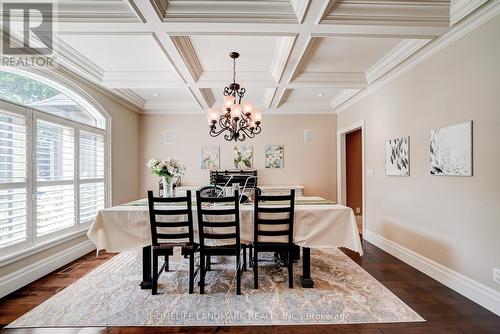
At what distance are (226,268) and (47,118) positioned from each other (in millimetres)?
2946

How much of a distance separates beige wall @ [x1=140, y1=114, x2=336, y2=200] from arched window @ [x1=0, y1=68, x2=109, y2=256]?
4.75 ft

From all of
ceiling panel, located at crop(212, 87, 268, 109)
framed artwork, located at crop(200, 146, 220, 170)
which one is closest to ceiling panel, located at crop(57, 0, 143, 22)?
ceiling panel, located at crop(212, 87, 268, 109)

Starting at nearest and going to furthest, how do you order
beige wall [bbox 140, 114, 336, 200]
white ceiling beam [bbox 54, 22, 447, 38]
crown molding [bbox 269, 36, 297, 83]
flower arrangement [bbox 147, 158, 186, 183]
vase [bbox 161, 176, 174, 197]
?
white ceiling beam [bbox 54, 22, 447, 38]
crown molding [bbox 269, 36, 297, 83]
flower arrangement [bbox 147, 158, 186, 183]
vase [bbox 161, 176, 174, 197]
beige wall [bbox 140, 114, 336, 200]

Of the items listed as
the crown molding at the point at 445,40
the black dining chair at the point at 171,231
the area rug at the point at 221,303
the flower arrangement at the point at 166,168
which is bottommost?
the area rug at the point at 221,303

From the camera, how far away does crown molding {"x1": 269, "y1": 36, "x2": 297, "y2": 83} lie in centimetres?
265

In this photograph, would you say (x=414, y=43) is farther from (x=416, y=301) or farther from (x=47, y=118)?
(x=47, y=118)

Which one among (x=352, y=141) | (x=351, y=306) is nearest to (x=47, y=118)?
(x=351, y=306)

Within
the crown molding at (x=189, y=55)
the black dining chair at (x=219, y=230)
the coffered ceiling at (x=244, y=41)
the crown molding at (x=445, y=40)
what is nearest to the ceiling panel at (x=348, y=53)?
the coffered ceiling at (x=244, y=41)

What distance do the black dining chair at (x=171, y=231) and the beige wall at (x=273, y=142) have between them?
9.88 feet

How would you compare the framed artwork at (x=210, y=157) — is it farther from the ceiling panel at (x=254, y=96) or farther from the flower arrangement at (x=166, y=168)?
the flower arrangement at (x=166, y=168)

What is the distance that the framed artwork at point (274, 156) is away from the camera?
5.45 metres

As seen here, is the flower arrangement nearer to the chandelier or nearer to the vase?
the vase

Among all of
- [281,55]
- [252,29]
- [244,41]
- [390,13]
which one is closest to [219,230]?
[252,29]

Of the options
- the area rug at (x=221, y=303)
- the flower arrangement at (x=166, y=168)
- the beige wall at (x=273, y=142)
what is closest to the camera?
the area rug at (x=221, y=303)
